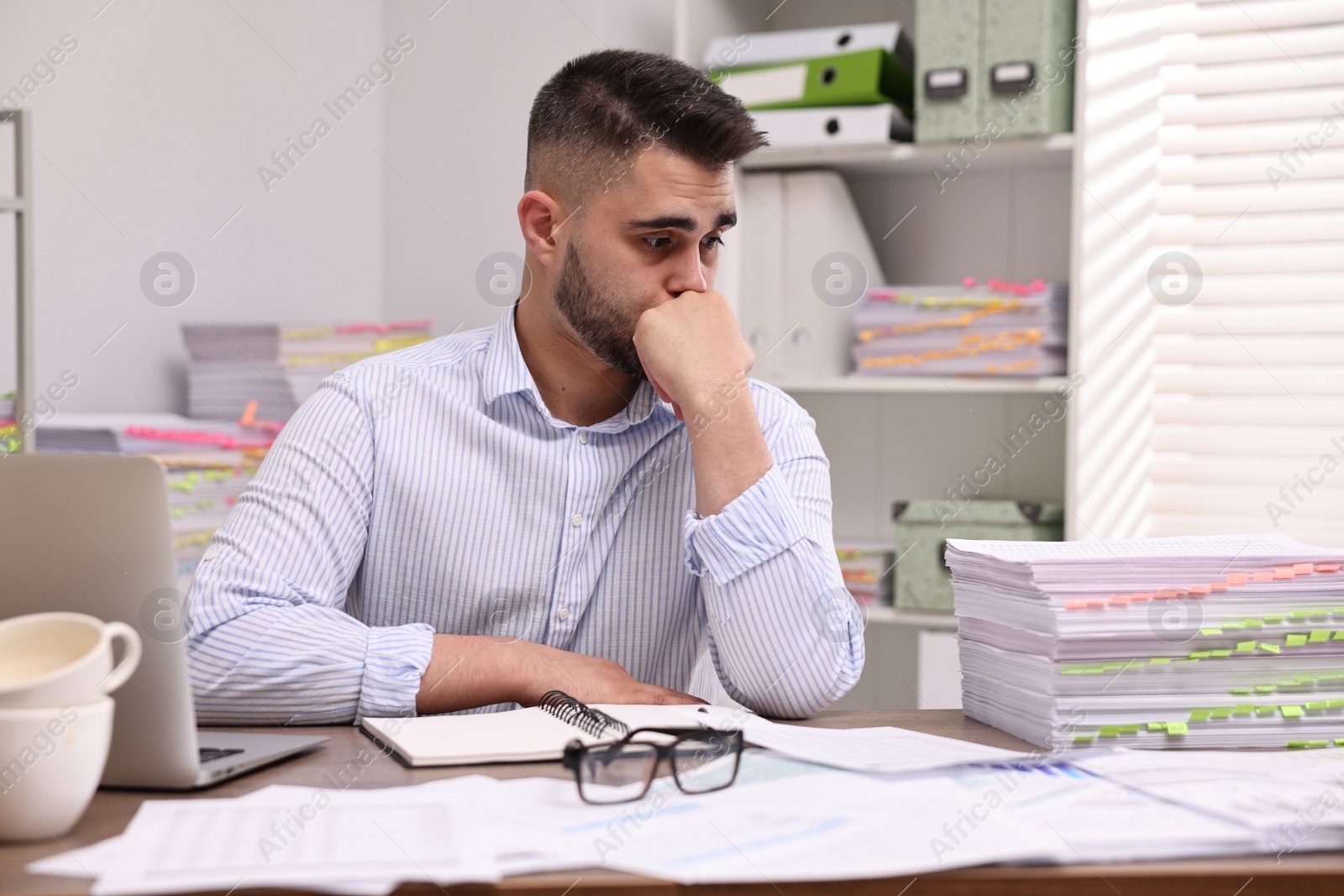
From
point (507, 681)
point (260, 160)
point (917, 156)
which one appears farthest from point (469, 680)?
point (260, 160)

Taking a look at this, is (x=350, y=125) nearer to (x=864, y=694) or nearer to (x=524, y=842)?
(x=864, y=694)

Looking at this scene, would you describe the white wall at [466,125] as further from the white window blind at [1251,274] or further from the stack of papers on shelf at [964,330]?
the white window blind at [1251,274]

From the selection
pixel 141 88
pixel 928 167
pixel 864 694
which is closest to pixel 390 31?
pixel 141 88

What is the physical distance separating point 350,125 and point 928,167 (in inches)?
50.8

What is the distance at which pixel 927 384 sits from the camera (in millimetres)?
2117

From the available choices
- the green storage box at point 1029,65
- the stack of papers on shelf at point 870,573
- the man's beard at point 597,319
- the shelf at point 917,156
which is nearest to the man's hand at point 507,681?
the man's beard at point 597,319

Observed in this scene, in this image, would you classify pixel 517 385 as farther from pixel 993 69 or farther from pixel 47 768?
pixel 993 69

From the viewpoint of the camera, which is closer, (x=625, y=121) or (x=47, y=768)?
(x=47, y=768)

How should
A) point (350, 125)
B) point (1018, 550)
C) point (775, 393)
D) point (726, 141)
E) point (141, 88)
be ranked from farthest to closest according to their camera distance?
point (350, 125), point (141, 88), point (775, 393), point (726, 141), point (1018, 550)

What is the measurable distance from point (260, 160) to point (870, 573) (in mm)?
1484

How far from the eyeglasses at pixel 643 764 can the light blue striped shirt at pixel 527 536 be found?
0.98 feet

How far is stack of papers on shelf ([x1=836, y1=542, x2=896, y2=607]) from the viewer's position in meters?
2.19

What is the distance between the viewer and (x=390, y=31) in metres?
2.65

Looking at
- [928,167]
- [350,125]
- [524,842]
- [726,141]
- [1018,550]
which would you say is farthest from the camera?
[350,125]
